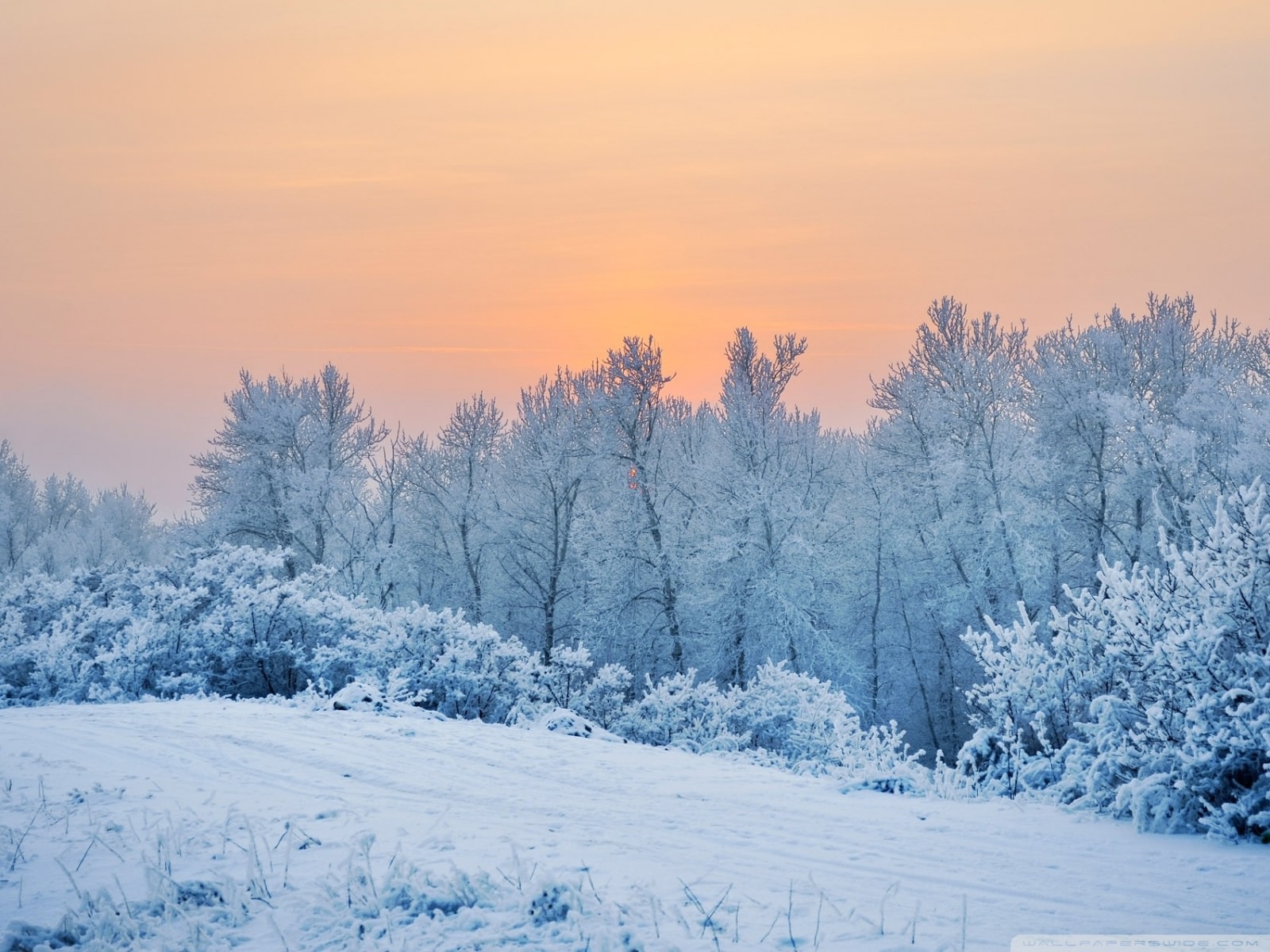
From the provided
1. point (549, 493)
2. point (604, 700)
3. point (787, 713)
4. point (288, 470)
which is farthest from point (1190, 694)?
point (288, 470)

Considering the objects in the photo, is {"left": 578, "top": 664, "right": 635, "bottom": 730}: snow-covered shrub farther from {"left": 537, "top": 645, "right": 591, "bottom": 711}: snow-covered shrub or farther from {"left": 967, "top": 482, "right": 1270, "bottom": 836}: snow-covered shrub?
{"left": 967, "top": 482, "right": 1270, "bottom": 836}: snow-covered shrub

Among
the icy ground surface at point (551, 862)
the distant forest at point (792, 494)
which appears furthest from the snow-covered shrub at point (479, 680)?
the distant forest at point (792, 494)

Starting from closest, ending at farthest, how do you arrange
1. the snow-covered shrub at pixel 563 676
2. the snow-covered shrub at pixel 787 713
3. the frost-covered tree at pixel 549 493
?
the snow-covered shrub at pixel 787 713 → the snow-covered shrub at pixel 563 676 → the frost-covered tree at pixel 549 493

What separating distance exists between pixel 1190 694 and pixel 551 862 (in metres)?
4.91

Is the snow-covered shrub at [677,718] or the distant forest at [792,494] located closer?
the snow-covered shrub at [677,718]

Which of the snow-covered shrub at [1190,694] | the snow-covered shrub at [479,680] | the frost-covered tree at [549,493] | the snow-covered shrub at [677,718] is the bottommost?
the snow-covered shrub at [677,718]

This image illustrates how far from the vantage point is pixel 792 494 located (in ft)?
89.4

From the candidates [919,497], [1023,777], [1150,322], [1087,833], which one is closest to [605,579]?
[919,497]

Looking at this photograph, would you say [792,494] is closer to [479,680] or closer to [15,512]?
[479,680]

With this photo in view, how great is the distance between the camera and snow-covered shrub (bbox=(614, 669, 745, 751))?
17125mm

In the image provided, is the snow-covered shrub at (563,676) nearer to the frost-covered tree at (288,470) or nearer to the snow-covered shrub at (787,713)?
the snow-covered shrub at (787,713)

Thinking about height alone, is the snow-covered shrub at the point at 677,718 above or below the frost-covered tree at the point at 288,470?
below

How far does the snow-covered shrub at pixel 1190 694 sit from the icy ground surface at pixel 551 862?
1.11 feet

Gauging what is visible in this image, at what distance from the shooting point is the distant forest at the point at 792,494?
2689 centimetres
